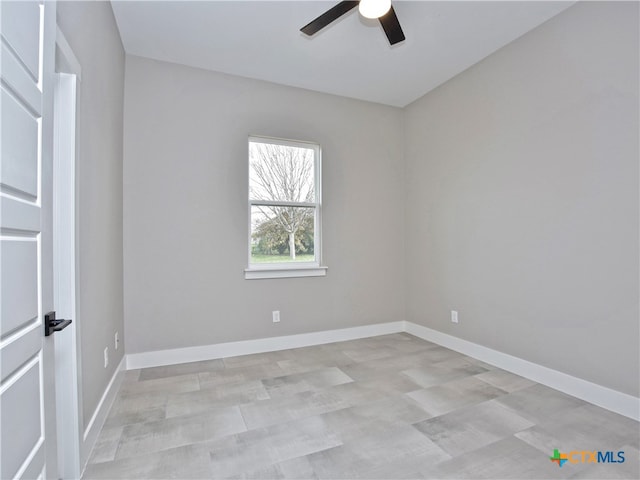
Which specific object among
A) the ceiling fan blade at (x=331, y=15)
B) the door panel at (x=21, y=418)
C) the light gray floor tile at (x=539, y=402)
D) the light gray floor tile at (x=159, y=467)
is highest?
the ceiling fan blade at (x=331, y=15)

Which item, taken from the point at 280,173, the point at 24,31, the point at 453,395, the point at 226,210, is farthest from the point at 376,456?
the point at 280,173

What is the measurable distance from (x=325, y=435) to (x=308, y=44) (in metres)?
3.08

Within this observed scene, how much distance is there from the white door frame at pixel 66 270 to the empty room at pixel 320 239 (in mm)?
11

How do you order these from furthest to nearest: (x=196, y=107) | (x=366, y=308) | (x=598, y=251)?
1. (x=366, y=308)
2. (x=196, y=107)
3. (x=598, y=251)

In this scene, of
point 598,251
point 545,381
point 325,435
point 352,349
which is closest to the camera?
point 325,435

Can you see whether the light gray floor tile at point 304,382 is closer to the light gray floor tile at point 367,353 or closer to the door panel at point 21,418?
the light gray floor tile at point 367,353

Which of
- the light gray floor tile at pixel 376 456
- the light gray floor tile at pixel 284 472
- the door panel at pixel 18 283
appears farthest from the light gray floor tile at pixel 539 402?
the door panel at pixel 18 283

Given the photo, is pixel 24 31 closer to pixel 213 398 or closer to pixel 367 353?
pixel 213 398

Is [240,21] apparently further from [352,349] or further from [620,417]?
[620,417]

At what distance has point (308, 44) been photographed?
9.62 ft

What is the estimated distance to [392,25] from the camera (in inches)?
88.8

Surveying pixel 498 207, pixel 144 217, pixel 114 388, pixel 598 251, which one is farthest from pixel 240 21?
pixel 598 251

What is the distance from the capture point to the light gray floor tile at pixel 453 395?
2.30 m

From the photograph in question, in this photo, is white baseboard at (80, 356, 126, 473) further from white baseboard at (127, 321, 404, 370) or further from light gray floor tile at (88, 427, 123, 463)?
white baseboard at (127, 321, 404, 370)
